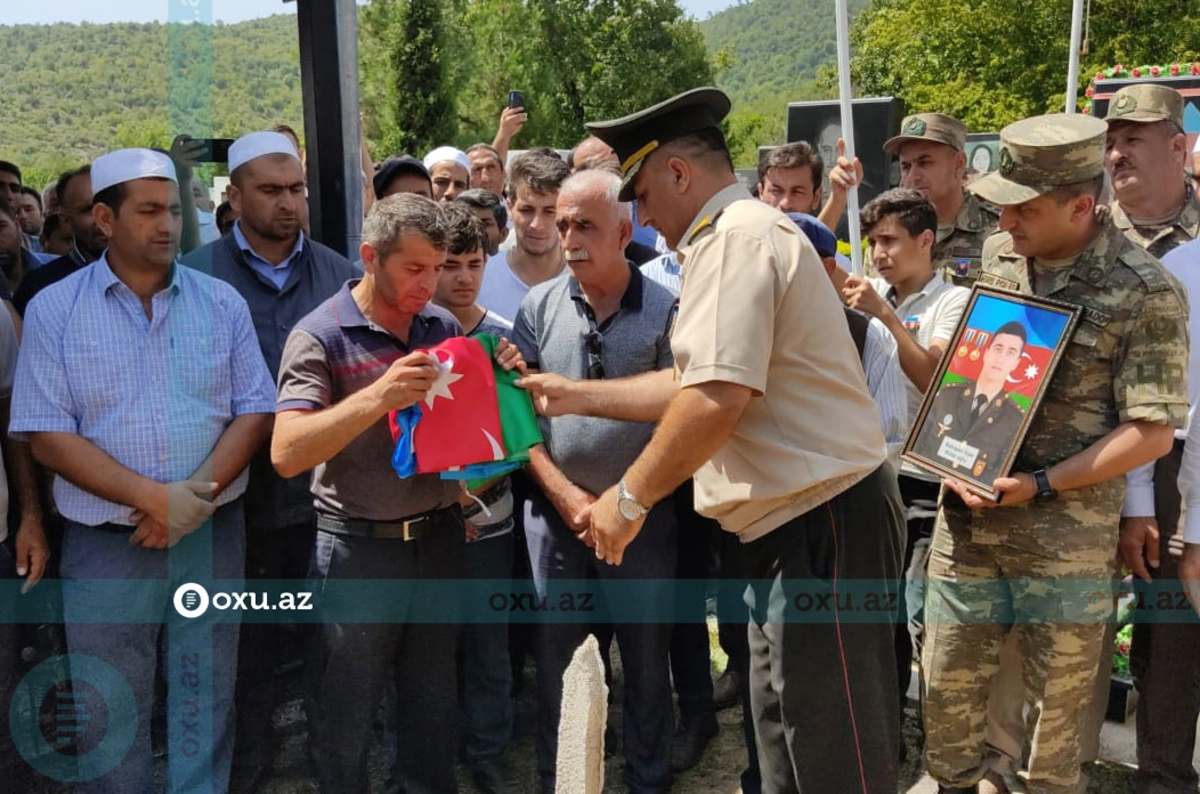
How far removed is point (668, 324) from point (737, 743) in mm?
1827

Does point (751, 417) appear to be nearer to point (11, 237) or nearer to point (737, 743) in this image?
point (737, 743)

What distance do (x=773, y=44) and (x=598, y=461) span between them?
166 m

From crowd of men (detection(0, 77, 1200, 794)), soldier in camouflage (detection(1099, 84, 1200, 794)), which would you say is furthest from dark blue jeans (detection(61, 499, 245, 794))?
soldier in camouflage (detection(1099, 84, 1200, 794))

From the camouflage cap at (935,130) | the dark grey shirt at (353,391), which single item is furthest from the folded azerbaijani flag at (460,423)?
the camouflage cap at (935,130)

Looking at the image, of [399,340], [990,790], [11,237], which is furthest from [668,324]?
[11,237]

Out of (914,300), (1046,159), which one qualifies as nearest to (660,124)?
(1046,159)

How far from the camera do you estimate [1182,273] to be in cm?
374

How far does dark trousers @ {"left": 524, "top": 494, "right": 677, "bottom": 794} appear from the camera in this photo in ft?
12.5

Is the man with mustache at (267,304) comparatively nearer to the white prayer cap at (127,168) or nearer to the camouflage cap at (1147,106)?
the white prayer cap at (127,168)

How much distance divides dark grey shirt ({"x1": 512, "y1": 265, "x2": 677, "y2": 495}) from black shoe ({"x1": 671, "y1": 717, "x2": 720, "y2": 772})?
1.22 meters

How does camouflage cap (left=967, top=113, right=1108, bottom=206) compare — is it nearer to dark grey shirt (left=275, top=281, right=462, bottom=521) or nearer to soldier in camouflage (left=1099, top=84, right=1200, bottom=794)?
soldier in camouflage (left=1099, top=84, right=1200, bottom=794)

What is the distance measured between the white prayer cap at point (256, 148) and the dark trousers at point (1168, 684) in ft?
11.3

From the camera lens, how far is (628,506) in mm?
2850

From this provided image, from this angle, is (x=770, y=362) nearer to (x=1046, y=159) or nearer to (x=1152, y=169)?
(x=1046, y=159)
